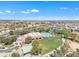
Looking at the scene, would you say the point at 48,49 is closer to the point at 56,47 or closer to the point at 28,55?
the point at 56,47

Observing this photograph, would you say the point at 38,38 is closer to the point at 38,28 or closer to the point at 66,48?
the point at 38,28

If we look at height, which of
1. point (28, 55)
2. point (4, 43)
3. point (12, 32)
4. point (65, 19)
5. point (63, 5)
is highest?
point (63, 5)

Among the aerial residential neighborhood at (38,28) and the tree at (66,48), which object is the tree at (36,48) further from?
the tree at (66,48)

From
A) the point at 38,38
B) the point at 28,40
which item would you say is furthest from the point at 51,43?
the point at 28,40

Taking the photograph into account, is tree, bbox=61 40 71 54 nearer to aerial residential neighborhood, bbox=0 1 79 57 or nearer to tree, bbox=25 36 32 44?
aerial residential neighborhood, bbox=0 1 79 57

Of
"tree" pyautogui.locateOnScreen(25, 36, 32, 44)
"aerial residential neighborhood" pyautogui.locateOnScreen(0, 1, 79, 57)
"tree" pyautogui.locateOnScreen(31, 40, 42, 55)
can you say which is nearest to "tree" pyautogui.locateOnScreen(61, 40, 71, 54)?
"aerial residential neighborhood" pyautogui.locateOnScreen(0, 1, 79, 57)

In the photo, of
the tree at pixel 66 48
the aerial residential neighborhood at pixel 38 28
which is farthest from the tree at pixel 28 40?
the tree at pixel 66 48

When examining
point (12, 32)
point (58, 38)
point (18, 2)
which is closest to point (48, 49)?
point (58, 38)

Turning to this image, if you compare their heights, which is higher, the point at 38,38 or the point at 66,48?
the point at 38,38

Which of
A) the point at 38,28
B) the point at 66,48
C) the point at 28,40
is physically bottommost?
the point at 66,48
